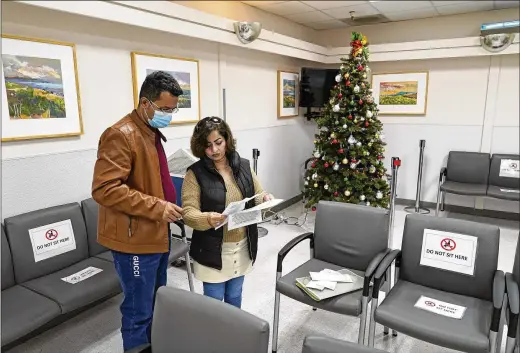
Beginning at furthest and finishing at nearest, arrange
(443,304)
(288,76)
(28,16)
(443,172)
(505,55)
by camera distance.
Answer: (288,76) < (443,172) < (28,16) < (443,304) < (505,55)

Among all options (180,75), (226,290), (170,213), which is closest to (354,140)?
(180,75)

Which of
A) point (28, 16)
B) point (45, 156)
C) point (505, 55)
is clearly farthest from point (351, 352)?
point (28, 16)

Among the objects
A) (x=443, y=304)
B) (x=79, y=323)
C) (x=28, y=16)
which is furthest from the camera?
(x=79, y=323)

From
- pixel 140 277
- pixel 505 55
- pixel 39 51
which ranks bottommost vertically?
pixel 140 277

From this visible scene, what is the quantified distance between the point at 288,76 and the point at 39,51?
2743 mm

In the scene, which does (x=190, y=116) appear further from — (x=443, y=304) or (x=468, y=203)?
(x=468, y=203)

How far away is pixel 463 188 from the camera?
356 cm

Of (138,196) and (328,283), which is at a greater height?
(138,196)

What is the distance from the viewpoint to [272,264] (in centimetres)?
284

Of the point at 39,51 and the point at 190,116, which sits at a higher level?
the point at 39,51

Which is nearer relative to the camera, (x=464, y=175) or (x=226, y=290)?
(x=226, y=290)

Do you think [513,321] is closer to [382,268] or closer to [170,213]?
[382,268]

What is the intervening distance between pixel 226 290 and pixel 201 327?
677 millimetres

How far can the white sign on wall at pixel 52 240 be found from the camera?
191 centimetres
